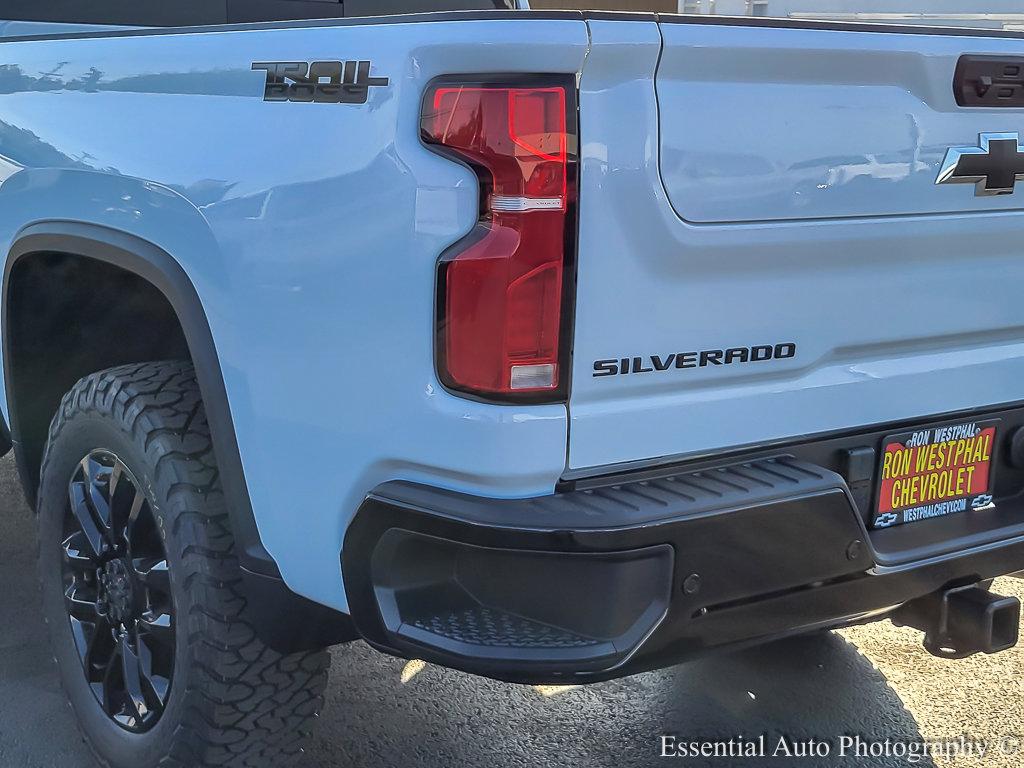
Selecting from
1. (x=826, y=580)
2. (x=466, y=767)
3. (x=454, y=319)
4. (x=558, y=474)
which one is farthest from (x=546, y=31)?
(x=466, y=767)

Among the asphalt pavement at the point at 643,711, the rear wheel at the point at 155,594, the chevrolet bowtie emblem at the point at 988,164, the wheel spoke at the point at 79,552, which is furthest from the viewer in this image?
the asphalt pavement at the point at 643,711

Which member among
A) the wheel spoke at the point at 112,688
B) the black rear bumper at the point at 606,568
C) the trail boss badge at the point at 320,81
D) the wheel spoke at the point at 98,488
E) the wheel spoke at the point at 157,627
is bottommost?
the wheel spoke at the point at 112,688

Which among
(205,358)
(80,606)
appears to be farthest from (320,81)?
(80,606)

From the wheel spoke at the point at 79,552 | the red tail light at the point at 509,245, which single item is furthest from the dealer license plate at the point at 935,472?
the wheel spoke at the point at 79,552

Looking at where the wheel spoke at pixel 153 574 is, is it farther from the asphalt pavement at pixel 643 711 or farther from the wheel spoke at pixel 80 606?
the asphalt pavement at pixel 643 711

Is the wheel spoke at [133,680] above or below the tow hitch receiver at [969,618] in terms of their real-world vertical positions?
below

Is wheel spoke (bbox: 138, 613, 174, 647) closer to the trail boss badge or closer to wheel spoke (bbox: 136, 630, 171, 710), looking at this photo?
wheel spoke (bbox: 136, 630, 171, 710)

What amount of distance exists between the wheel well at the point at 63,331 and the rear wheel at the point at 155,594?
238 millimetres

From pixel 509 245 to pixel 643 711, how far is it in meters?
1.61

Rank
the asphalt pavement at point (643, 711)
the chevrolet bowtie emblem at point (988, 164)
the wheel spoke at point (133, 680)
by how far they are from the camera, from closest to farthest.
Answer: the chevrolet bowtie emblem at point (988, 164)
the wheel spoke at point (133, 680)
the asphalt pavement at point (643, 711)

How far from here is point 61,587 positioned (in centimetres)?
269

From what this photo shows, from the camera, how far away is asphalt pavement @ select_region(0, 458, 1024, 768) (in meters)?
2.70

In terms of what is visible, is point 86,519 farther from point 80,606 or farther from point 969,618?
point 969,618

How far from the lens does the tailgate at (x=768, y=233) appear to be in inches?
69.9
